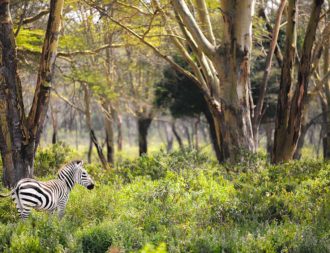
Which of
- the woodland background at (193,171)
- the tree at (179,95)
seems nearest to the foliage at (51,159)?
the woodland background at (193,171)

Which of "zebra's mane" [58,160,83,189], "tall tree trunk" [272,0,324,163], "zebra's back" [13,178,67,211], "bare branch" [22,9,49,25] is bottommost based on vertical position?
"zebra's back" [13,178,67,211]

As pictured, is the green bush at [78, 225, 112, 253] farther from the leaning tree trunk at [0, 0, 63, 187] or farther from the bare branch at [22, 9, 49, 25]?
the bare branch at [22, 9, 49, 25]

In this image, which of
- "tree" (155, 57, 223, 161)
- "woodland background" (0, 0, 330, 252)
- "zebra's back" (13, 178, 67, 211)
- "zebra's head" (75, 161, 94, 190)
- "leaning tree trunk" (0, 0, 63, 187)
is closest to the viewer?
"woodland background" (0, 0, 330, 252)

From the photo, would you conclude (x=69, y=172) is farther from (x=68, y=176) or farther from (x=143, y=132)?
(x=143, y=132)

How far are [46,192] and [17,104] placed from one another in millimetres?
3174

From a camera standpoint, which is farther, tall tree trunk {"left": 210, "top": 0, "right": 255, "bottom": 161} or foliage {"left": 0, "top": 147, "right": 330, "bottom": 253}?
tall tree trunk {"left": 210, "top": 0, "right": 255, "bottom": 161}

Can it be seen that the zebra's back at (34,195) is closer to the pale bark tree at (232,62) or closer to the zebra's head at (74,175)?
the zebra's head at (74,175)

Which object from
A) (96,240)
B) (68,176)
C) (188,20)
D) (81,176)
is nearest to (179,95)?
(188,20)

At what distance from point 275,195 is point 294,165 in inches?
118

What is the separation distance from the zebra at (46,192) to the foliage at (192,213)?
311mm

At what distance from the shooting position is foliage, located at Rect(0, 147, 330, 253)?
24.9 ft

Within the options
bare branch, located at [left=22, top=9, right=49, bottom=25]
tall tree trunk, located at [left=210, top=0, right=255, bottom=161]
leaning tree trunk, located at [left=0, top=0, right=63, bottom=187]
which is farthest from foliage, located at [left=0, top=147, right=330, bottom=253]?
bare branch, located at [left=22, top=9, right=49, bottom=25]

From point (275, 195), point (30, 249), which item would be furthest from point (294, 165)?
point (30, 249)

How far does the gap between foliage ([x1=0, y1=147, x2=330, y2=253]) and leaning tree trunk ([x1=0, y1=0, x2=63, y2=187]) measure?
1.37 m
